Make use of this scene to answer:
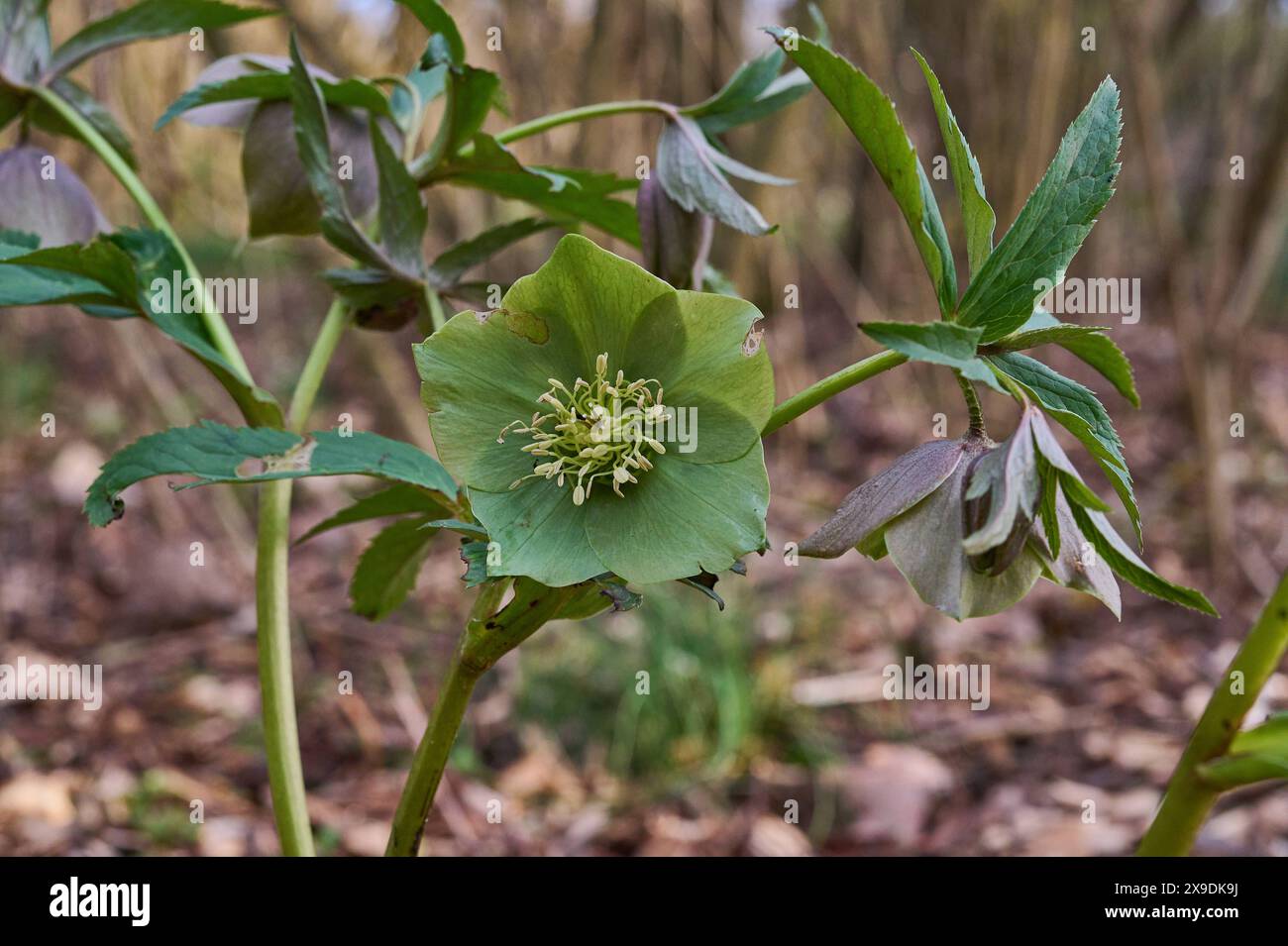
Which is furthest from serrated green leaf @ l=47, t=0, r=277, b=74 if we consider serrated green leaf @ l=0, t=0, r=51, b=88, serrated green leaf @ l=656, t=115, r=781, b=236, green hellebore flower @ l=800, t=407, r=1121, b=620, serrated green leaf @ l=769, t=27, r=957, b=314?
green hellebore flower @ l=800, t=407, r=1121, b=620

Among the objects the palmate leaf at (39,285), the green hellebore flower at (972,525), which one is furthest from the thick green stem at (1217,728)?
the palmate leaf at (39,285)

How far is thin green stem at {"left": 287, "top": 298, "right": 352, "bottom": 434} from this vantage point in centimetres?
64

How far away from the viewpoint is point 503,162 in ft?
1.97

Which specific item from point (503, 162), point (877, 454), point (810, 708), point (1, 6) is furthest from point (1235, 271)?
point (1, 6)

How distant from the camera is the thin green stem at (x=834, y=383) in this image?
17.8 inches

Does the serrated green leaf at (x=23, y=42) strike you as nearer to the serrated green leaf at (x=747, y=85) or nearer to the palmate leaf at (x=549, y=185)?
the palmate leaf at (x=549, y=185)

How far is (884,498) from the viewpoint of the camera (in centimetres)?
46

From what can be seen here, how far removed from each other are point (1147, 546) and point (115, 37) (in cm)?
213

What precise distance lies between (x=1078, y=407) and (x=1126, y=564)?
7 centimetres

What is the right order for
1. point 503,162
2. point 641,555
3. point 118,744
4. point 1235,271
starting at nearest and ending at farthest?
point 641,555 < point 503,162 < point 118,744 < point 1235,271

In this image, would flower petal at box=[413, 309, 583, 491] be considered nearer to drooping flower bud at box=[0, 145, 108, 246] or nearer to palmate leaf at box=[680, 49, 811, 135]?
palmate leaf at box=[680, 49, 811, 135]
